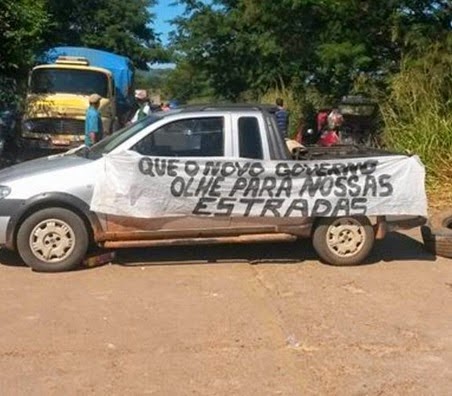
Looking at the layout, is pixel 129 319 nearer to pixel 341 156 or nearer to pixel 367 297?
pixel 367 297

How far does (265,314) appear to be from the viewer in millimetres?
6527

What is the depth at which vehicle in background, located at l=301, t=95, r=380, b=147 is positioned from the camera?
54.3 ft

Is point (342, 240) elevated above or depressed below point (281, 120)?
below

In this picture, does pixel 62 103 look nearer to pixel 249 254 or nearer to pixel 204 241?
pixel 249 254

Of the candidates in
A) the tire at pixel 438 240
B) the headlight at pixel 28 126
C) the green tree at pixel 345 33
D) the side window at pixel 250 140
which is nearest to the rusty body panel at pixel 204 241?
the side window at pixel 250 140

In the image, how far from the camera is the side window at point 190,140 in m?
8.15

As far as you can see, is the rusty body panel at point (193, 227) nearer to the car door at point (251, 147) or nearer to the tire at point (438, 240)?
the car door at point (251, 147)

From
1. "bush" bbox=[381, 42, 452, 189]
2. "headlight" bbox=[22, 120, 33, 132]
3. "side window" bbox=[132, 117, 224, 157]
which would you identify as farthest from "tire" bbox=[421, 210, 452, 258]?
"headlight" bbox=[22, 120, 33, 132]

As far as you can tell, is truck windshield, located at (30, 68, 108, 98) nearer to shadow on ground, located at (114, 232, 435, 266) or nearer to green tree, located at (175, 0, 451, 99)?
green tree, located at (175, 0, 451, 99)

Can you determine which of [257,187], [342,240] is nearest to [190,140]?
[257,187]

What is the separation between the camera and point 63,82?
61.7 feet

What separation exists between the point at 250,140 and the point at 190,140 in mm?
614

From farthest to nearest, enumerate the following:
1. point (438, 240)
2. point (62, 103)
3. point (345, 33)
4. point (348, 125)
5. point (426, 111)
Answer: point (62, 103) < point (348, 125) < point (345, 33) < point (426, 111) < point (438, 240)

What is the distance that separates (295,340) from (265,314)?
2.33 ft
